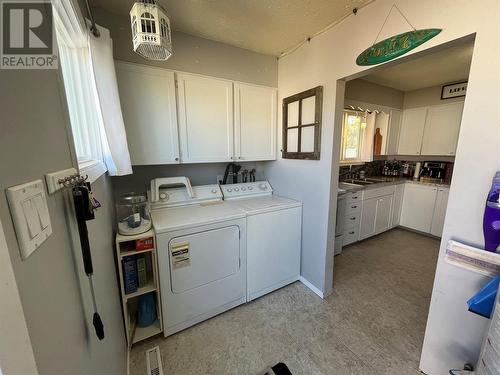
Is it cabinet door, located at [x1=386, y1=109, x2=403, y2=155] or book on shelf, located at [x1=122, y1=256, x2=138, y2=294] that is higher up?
cabinet door, located at [x1=386, y1=109, x2=403, y2=155]

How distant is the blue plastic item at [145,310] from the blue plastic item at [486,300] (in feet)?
6.90

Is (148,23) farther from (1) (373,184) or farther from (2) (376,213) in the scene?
(2) (376,213)

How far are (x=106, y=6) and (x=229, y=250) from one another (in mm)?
2172

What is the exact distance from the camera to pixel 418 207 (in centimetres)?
357

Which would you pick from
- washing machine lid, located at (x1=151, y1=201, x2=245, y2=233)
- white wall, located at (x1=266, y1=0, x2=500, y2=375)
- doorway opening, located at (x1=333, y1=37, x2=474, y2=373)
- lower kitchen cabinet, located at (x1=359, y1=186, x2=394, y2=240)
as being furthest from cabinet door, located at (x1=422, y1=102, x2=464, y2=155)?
washing machine lid, located at (x1=151, y1=201, x2=245, y2=233)

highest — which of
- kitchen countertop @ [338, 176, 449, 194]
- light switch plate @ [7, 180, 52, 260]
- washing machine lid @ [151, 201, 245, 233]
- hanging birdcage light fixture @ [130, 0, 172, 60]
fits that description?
hanging birdcage light fixture @ [130, 0, 172, 60]

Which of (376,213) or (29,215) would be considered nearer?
(29,215)

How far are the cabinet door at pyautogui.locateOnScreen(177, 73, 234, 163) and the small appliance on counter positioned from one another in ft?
1.89

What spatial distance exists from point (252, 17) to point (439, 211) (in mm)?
3774

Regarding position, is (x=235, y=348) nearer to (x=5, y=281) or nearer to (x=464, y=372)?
(x=464, y=372)

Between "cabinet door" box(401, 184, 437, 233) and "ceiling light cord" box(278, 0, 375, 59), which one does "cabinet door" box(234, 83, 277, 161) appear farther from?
"cabinet door" box(401, 184, 437, 233)

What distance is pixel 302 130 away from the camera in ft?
7.27

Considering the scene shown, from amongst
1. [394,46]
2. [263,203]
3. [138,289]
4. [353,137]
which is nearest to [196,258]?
[138,289]

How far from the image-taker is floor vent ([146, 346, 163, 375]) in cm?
146
